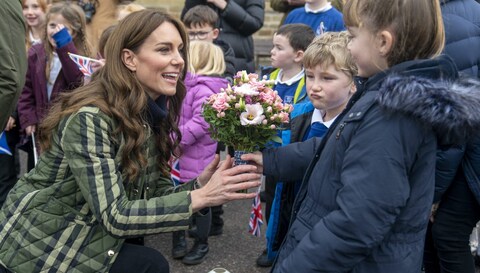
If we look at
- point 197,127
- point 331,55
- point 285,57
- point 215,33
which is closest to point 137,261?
point 331,55

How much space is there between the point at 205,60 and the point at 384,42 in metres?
2.82

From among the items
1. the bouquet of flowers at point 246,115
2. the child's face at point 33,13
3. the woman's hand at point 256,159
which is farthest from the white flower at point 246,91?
the child's face at point 33,13

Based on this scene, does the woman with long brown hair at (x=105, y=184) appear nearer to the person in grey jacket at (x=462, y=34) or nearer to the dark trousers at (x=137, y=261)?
the dark trousers at (x=137, y=261)

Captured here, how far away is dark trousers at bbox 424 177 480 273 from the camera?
116 inches

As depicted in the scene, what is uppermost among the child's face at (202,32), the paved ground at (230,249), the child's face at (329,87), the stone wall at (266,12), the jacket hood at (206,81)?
the child's face at (329,87)

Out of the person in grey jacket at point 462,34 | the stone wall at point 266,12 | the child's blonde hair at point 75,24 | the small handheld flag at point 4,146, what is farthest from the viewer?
the stone wall at point 266,12

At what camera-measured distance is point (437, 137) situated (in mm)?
1898

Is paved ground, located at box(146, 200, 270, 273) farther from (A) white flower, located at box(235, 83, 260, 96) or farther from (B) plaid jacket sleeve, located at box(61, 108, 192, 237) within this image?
(A) white flower, located at box(235, 83, 260, 96)

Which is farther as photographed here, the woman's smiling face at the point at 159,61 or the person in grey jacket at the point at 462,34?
the person in grey jacket at the point at 462,34

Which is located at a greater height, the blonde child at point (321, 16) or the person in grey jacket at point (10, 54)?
the person in grey jacket at point (10, 54)

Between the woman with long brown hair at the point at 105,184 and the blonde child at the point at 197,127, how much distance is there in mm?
1757

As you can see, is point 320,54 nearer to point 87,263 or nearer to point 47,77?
point 87,263

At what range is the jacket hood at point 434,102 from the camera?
69.4 inches

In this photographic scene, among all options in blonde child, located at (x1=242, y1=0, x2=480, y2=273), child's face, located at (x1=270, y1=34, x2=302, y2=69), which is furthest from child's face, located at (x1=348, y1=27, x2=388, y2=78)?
child's face, located at (x1=270, y1=34, x2=302, y2=69)
